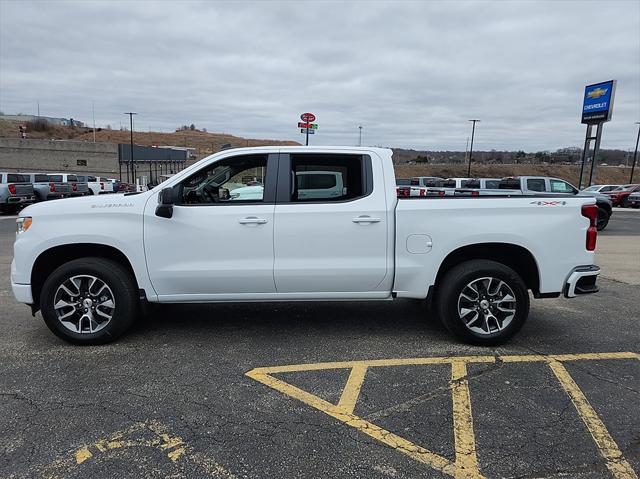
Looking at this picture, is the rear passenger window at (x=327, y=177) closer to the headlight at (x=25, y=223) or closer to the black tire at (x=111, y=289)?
the black tire at (x=111, y=289)

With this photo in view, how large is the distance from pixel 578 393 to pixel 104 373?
12.4ft

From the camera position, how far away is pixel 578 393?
146 inches

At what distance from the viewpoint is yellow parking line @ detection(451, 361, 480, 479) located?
2.78 meters

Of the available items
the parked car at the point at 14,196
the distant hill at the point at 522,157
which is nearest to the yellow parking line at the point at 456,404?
the parked car at the point at 14,196

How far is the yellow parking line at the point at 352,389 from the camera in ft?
11.4

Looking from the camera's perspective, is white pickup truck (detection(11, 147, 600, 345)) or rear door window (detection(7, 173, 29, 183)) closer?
white pickup truck (detection(11, 147, 600, 345))

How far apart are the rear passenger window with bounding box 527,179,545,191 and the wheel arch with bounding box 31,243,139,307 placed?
53.2 ft

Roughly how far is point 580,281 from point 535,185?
47.0 ft

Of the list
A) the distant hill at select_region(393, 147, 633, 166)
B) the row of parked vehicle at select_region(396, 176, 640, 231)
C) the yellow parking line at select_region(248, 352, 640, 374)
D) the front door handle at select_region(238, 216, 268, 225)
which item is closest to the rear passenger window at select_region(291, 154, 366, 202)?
the front door handle at select_region(238, 216, 268, 225)

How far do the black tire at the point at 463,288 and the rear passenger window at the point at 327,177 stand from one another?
1.20 metres

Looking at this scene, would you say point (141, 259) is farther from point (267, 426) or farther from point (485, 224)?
point (485, 224)

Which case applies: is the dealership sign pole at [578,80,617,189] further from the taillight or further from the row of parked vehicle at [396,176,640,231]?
the taillight

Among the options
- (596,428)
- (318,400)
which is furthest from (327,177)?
(596,428)

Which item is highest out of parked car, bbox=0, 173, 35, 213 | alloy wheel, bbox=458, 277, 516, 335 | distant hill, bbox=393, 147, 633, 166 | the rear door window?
distant hill, bbox=393, 147, 633, 166
